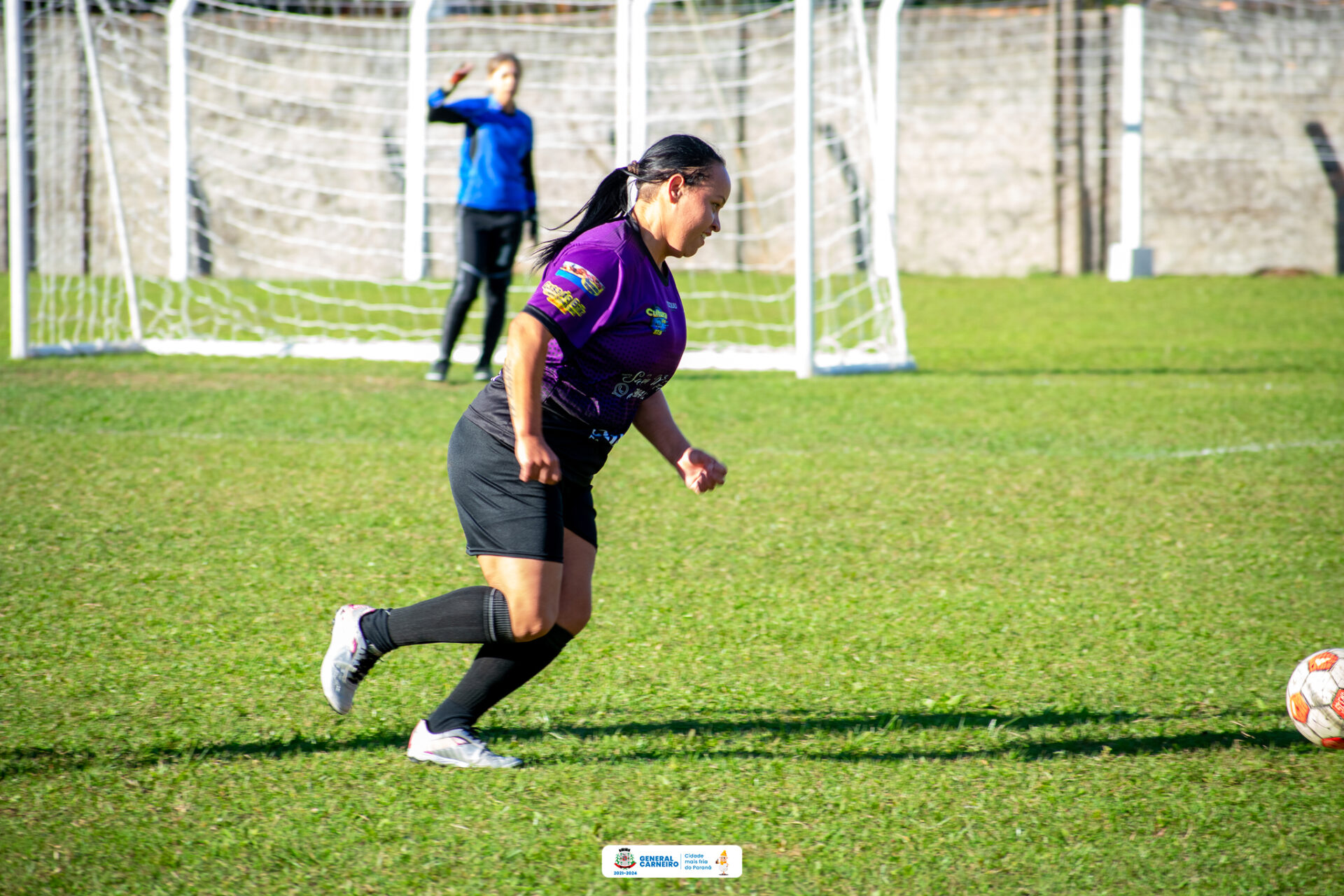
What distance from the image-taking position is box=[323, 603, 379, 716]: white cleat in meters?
3.32

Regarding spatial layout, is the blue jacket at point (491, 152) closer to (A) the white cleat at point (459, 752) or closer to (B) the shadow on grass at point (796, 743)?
(B) the shadow on grass at point (796, 743)

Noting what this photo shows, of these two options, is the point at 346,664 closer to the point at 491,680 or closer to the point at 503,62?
the point at 491,680

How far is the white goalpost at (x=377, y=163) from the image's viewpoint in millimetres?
11391

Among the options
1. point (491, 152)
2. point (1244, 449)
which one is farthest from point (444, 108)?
point (1244, 449)

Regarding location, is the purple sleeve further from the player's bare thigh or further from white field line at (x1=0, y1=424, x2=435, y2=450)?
white field line at (x1=0, y1=424, x2=435, y2=450)

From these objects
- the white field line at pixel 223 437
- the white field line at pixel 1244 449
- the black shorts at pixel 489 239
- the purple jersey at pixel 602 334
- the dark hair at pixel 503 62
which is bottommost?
the white field line at pixel 1244 449

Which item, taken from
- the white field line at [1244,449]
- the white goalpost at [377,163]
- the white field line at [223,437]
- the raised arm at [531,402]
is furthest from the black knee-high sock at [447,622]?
the white goalpost at [377,163]

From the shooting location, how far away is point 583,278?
3.04 m

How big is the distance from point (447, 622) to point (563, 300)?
2.80 ft

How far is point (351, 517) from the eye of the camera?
5.96 m

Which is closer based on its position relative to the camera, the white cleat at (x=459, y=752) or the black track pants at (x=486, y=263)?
the white cleat at (x=459, y=752)

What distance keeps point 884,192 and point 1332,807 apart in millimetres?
8698

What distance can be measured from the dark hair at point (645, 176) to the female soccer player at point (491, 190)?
5.98 m

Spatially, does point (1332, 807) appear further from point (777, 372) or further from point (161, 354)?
point (161, 354)
